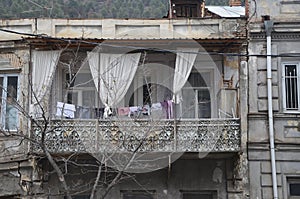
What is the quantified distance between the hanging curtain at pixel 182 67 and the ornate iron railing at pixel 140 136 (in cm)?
110

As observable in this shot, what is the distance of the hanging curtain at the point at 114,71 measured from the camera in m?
14.5

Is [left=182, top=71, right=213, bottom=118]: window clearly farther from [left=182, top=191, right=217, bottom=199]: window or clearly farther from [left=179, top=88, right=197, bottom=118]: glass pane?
[left=182, top=191, right=217, bottom=199]: window

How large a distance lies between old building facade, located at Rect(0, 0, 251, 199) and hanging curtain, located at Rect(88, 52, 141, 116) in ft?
Answer: 0.09

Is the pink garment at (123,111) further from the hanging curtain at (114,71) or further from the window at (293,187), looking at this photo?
the window at (293,187)

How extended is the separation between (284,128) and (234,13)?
17.2 feet

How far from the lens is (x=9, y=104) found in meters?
14.9

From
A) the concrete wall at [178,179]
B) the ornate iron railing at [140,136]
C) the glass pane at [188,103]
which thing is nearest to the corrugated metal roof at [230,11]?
the glass pane at [188,103]

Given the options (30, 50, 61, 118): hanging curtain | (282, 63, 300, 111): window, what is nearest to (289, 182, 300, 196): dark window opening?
(282, 63, 300, 111): window

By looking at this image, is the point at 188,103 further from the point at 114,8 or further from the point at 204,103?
the point at 114,8

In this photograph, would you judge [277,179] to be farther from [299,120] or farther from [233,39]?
[233,39]

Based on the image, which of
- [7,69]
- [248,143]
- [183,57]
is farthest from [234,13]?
[7,69]

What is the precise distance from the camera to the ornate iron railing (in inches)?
542

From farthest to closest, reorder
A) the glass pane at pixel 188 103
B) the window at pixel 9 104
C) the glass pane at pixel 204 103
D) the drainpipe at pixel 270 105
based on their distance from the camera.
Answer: the glass pane at pixel 204 103 < the glass pane at pixel 188 103 < the window at pixel 9 104 < the drainpipe at pixel 270 105

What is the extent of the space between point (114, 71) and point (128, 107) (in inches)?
45.1
